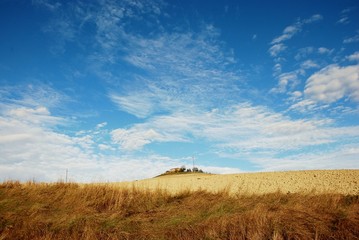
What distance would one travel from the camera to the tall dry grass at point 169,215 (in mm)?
8750

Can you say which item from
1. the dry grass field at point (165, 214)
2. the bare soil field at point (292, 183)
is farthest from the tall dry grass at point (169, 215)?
the bare soil field at point (292, 183)

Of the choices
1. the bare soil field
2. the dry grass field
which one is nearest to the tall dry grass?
the dry grass field

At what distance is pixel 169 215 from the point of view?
37.2ft

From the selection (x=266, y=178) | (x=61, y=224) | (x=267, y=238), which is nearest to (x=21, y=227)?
(x=61, y=224)

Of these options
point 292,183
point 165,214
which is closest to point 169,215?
point 165,214

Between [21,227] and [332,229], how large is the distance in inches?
345

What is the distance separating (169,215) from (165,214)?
0.26 m

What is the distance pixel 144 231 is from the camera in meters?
9.35

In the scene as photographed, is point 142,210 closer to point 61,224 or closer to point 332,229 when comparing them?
point 61,224

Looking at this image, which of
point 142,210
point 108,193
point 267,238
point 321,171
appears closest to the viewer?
point 267,238

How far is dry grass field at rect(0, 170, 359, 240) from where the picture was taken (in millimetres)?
8766

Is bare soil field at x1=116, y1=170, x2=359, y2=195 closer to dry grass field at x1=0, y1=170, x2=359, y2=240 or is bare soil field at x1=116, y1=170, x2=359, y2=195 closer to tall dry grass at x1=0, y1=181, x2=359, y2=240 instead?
dry grass field at x1=0, y1=170, x2=359, y2=240

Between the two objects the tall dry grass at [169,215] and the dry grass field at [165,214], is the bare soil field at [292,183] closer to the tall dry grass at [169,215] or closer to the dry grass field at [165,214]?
the dry grass field at [165,214]

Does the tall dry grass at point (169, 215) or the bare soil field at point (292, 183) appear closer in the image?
the tall dry grass at point (169, 215)
